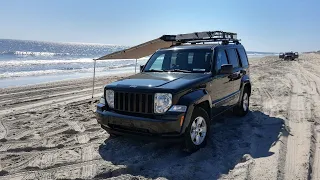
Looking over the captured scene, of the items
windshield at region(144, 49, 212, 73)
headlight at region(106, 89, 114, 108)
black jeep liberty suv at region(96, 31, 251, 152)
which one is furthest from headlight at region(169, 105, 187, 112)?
windshield at region(144, 49, 212, 73)

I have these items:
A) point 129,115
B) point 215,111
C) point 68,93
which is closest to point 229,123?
point 215,111

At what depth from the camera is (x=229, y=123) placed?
7129 millimetres

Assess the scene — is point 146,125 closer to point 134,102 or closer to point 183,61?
point 134,102

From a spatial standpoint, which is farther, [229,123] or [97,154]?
[229,123]

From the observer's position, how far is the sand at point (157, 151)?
4.41 meters

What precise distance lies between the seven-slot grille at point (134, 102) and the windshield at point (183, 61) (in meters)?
1.44

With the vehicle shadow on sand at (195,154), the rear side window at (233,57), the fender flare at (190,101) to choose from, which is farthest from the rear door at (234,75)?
the fender flare at (190,101)

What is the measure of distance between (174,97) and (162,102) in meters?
0.21

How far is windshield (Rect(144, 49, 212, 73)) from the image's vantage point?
602cm

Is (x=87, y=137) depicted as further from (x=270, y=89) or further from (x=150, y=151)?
(x=270, y=89)

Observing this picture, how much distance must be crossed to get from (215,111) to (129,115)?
6.28 feet

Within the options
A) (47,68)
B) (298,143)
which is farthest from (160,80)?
(47,68)

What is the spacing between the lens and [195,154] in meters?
5.02

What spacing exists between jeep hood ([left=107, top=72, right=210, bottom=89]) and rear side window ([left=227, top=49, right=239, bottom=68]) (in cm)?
161
